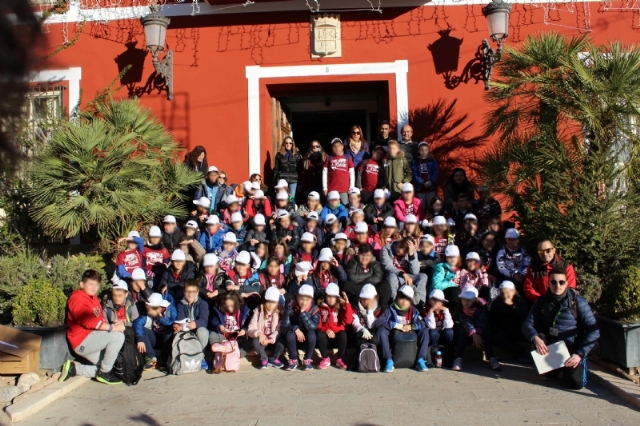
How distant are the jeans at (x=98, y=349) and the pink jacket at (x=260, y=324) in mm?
1477

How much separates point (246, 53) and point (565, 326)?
7.84 metres

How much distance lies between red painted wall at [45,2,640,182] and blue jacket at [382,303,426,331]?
5043mm

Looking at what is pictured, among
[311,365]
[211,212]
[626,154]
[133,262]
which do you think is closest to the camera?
[311,365]

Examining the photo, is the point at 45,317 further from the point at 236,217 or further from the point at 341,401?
the point at 341,401

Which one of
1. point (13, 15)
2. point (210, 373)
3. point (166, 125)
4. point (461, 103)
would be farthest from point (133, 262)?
point (13, 15)

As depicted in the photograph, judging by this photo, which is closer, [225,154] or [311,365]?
[311,365]

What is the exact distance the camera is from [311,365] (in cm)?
783

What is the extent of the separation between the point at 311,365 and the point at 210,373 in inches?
45.7

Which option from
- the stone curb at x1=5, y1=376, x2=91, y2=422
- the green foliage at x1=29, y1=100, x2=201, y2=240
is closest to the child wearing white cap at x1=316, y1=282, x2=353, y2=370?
the stone curb at x1=5, y1=376, x2=91, y2=422

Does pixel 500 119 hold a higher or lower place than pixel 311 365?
higher

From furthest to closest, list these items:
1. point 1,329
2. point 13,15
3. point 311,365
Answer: point 311,365 < point 1,329 < point 13,15

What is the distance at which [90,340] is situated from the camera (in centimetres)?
737

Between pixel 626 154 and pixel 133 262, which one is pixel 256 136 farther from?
pixel 626 154

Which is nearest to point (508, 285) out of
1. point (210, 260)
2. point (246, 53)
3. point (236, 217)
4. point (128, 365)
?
point (210, 260)
